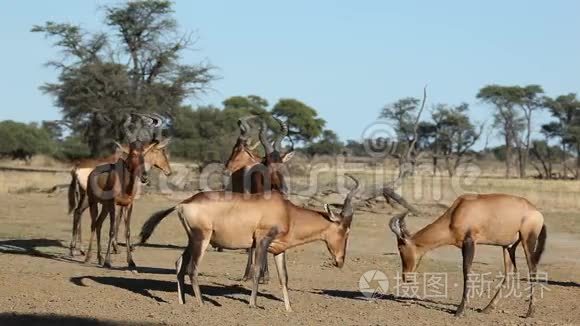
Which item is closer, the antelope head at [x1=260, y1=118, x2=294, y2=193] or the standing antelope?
the antelope head at [x1=260, y1=118, x2=294, y2=193]

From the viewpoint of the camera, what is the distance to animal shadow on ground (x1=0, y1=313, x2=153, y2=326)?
9484 millimetres

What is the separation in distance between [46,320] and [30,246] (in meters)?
8.33

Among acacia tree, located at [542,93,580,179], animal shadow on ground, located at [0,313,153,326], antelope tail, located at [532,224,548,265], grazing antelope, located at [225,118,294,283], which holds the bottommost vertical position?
animal shadow on ground, located at [0,313,153,326]

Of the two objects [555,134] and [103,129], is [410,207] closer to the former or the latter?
[103,129]

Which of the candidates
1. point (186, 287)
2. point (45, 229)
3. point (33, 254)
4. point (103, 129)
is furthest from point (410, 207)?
point (103, 129)

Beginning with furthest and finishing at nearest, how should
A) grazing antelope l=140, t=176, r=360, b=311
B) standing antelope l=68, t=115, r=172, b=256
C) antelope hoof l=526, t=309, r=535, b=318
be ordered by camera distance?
standing antelope l=68, t=115, r=172, b=256 < antelope hoof l=526, t=309, r=535, b=318 < grazing antelope l=140, t=176, r=360, b=311

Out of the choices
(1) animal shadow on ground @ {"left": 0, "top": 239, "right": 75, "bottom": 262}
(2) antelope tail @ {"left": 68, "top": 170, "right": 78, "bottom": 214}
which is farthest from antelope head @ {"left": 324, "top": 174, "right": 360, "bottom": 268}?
(2) antelope tail @ {"left": 68, "top": 170, "right": 78, "bottom": 214}

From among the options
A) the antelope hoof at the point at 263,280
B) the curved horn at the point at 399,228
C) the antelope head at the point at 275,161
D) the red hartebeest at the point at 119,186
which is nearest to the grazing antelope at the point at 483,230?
the curved horn at the point at 399,228

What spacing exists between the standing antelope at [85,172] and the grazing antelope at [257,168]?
1628mm

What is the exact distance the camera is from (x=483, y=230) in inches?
461

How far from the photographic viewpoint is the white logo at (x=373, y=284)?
13113mm

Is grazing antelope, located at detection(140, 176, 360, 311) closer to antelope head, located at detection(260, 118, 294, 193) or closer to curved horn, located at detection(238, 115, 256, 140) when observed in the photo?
antelope head, located at detection(260, 118, 294, 193)

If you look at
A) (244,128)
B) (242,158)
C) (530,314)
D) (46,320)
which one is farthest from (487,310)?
(244,128)

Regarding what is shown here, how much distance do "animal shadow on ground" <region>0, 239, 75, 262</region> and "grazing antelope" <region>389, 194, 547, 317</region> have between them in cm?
648
